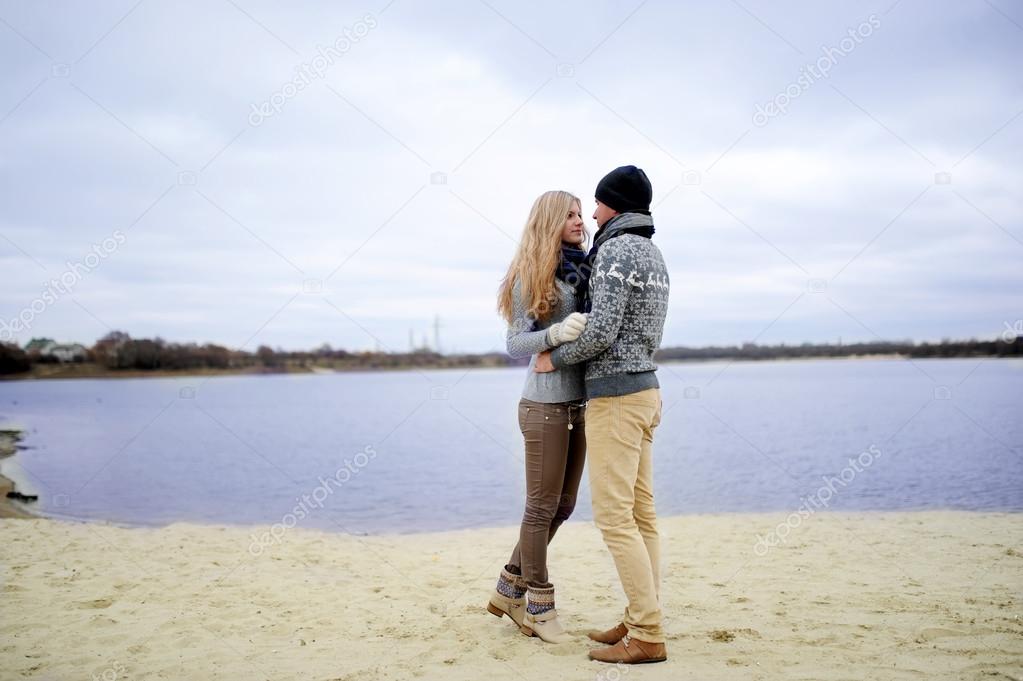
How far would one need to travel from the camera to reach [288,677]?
137 inches

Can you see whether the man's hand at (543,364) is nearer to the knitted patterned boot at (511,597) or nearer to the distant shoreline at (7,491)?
the knitted patterned boot at (511,597)

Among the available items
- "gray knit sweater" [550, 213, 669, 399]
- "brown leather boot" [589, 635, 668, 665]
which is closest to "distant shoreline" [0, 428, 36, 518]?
"brown leather boot" [589, 635, 668, 665]

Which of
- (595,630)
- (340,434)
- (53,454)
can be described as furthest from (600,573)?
(340,434)

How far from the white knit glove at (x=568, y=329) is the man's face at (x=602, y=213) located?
59cm

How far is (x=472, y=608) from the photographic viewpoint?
184 inches

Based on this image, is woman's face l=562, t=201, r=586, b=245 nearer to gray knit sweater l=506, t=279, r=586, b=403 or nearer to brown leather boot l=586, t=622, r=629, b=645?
gray knit sweater l=506, t=279, r=586, b=403

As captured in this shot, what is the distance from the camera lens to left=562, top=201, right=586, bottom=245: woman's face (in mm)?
3893

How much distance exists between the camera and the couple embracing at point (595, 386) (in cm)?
352

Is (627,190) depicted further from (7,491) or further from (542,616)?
(7,491)

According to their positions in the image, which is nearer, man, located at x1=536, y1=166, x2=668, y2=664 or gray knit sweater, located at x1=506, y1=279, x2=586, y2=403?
man, located at x1=536, y1=166, x2=668, y2=664
